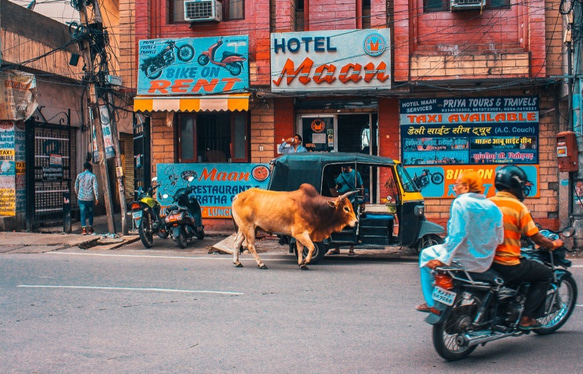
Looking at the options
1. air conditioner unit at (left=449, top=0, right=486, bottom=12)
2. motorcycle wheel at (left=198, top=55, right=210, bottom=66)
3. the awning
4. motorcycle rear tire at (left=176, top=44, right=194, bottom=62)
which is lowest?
the awning

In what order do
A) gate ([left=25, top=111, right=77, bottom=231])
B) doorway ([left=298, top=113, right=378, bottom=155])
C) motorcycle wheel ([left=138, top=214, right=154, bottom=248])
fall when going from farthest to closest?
gate ([left=25, top=111, right=77, bottom=231]) → doorway ([left=298, top=113, right=378, bottom=155]) → motorcycle wheel ([left=138, top=214, right=154, bottom=248])

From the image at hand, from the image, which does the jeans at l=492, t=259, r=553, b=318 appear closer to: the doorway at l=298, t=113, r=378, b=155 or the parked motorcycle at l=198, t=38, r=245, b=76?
the doorway at l=298, t=113, r=378, b=155

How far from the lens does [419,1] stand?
1611cm

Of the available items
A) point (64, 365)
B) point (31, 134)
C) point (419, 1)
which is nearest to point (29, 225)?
point (31, 134)

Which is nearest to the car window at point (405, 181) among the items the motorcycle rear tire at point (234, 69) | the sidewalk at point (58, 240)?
the sidewalk at point (58, 240)

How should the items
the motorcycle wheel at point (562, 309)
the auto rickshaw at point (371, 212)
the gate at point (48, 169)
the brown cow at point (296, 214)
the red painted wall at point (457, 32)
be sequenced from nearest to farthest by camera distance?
1. the motorcycle wheel at point (562, 309)
2. the brown cow at point (296, 214)
3. the auto rickshaw at point (371, 212)
4. the red painted wall at point (457, 32)
5. the gate at point (48, 169)

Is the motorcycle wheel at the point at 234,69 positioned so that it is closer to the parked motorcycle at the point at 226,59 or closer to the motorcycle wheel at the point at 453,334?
the parked motorcycle at the point at 226,59

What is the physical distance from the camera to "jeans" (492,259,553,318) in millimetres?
5762

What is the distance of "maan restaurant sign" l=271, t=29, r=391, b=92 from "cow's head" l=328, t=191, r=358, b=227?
5389mm

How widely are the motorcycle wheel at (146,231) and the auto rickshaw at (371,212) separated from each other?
12.0 feet

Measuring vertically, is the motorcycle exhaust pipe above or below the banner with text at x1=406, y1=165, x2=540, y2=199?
below

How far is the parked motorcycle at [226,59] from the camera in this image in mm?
16328

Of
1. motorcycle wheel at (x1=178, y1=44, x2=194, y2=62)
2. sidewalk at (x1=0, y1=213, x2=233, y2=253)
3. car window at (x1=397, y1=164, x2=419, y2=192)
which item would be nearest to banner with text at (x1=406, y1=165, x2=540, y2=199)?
car window at (x1=397, y1=164, x2=419, y2=192)

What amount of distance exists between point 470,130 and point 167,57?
7804 millimetres
